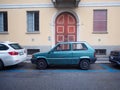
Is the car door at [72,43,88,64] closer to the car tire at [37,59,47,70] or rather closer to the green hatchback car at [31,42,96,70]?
the green hatchback car at [31,42,96,70]

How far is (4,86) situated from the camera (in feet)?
26.3

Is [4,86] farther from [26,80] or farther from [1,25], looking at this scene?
[1,25]

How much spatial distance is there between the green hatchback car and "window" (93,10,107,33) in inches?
181

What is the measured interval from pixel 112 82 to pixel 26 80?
11.9 ft

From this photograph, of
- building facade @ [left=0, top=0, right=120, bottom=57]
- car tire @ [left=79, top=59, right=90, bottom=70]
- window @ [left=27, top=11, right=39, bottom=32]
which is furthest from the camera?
window @ [left=27, top=11, right=39, bottom=32]

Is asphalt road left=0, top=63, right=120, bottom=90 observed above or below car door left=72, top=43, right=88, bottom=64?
below

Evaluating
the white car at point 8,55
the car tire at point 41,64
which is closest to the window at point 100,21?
the car tire at point 41,64

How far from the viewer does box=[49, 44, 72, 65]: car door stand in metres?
11.6

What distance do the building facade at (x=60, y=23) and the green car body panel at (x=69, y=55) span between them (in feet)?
14.1

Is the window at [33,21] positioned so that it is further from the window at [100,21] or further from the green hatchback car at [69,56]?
the green hatchback car at [69,56]

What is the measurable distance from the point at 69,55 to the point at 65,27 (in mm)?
5027

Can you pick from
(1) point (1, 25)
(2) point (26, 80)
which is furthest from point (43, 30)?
(2) point (26, 80)

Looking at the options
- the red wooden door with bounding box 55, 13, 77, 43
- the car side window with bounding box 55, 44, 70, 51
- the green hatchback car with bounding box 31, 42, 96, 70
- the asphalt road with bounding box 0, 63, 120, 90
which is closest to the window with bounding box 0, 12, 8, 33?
the red wooden door with bounding box 55, 13, 77, 43

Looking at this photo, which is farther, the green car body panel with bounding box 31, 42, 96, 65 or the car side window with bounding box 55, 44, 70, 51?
the car side window with bounding box 55, 44, 70, 51
